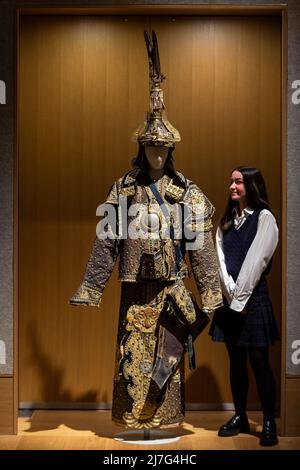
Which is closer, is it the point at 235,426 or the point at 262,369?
the point at 262,369

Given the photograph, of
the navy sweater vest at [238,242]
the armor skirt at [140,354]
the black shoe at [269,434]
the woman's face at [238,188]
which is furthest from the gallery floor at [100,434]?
the woman's face at [238,188]

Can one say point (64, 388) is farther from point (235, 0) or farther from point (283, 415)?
point (235, 0)

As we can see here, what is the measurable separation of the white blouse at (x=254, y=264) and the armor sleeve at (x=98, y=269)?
0.55 metres

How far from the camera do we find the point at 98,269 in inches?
184

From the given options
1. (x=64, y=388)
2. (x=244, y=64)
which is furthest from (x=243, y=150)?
(x=64, y=388)


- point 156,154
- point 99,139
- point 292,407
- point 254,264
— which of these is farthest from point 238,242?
point 99,139

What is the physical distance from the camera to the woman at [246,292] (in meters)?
4.72

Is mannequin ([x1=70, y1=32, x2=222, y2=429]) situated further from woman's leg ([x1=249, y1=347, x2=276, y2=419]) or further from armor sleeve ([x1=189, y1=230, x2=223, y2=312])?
woman's leg ([x1=249, y1=347, x2=276, y2=419])

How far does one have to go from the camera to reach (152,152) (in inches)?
182

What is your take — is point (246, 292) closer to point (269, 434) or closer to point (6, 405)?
point (269, 434)

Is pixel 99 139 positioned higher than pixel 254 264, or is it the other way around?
pixel 99 139

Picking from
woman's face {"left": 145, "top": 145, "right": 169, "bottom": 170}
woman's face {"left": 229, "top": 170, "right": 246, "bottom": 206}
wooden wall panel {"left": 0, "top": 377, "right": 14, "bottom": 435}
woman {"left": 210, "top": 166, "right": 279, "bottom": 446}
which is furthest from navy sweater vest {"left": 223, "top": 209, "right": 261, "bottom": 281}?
wooden wall panel {"left": 0, "top": 377, "right": 14, "bottom": 435}

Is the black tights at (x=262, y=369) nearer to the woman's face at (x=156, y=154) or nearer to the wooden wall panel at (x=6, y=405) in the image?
the woman's face at (x=156, y=154)

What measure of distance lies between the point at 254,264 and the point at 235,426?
0.81 m
